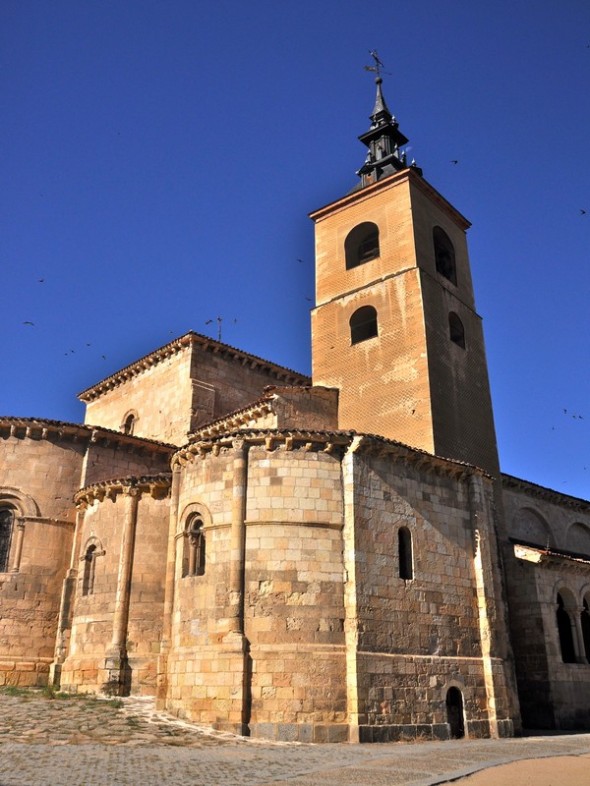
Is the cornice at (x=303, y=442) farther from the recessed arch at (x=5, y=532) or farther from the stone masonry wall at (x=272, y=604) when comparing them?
the recessed arch at (x=5, y=532)

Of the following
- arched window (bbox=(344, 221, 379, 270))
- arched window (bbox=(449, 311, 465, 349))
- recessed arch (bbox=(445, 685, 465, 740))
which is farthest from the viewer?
arched window (bbox=(344, 221, 379, 270))

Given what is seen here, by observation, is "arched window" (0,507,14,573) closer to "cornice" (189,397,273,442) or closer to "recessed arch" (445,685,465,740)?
"cornice" (189,397,273,442)

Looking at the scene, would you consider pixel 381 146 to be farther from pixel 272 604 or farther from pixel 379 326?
pixel 272 604

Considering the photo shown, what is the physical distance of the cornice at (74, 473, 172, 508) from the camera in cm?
1859

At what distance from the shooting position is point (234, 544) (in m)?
14.6

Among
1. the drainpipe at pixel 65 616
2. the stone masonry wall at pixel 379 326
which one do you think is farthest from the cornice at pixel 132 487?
the stone masonry wall at pixel 379 326

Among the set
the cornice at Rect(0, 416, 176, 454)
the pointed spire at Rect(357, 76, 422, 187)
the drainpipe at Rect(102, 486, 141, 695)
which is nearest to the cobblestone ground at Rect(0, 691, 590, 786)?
the drainpipe at Rect(102, 486, 141, 695)

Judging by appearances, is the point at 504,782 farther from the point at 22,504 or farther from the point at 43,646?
the point at 22,504

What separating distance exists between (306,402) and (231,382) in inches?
239

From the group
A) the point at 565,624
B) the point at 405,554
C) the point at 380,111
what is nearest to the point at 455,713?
the point at 405,554

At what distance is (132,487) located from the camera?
61.7 ft

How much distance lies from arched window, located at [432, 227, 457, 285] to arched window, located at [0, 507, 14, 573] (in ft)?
51.4

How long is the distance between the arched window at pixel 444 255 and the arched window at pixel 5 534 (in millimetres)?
15663

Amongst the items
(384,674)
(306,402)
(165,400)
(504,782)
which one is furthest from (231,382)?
(504,782)
